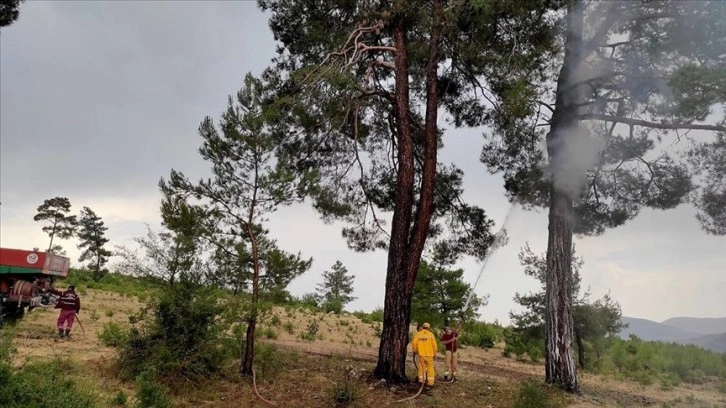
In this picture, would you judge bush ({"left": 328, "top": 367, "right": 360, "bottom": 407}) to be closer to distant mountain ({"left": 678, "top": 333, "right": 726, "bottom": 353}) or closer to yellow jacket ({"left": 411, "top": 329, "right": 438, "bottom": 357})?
yellow jacket ({"left": 411, "top": 329, "right": 438, "bottom": 357})

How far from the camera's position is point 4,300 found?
14.0m

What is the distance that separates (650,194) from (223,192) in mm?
11882

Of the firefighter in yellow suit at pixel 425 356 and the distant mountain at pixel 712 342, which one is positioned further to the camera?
the distant mountain at pixel 712 342

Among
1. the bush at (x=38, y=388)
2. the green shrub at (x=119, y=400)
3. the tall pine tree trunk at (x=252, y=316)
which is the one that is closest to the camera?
the bush at (x=38, y=388)

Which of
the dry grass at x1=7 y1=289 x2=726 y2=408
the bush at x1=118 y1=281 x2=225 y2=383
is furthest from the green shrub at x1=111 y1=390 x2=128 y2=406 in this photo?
the bush at x1=118 y1=281 x2=225 y2=383

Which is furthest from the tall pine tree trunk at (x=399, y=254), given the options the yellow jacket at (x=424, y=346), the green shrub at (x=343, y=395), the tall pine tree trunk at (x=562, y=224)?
the tall pine tree trunk at (x=562, y=224)

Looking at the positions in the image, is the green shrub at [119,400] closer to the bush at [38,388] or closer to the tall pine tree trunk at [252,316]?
the bush at [38,388]

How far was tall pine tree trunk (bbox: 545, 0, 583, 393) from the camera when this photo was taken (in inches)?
550

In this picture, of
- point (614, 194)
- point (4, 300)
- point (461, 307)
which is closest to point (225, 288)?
point (4, 300)

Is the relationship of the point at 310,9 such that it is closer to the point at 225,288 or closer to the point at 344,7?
the point at 344,7

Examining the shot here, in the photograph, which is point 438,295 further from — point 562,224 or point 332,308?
point 332,308

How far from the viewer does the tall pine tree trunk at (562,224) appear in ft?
45.9

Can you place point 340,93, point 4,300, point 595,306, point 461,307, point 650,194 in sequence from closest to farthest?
point 340,93
point 4,300
point 650,194
point 595,306
point 461,307

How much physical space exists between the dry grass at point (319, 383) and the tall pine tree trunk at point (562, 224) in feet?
3.63
